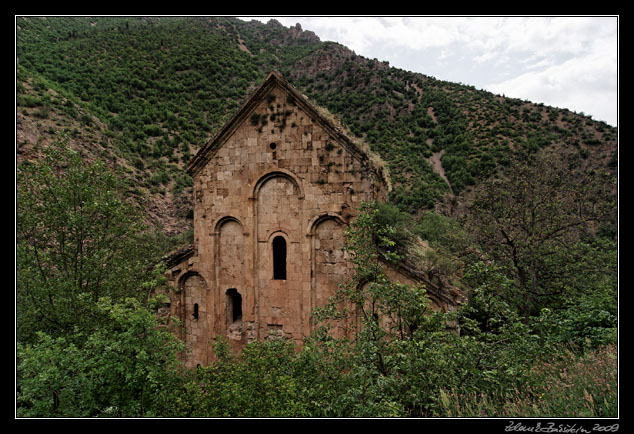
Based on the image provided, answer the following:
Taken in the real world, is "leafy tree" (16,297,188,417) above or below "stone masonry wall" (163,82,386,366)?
below

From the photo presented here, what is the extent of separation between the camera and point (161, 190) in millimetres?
25016

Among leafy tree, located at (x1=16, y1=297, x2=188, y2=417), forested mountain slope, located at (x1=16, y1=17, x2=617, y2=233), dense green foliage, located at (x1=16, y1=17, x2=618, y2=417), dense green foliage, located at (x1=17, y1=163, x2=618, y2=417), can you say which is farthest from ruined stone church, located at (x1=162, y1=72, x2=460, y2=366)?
forested mountain slope, located at (x1=16, y1=17, x2=617, y2=233)

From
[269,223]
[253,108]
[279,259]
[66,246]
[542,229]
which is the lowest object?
[279,259]

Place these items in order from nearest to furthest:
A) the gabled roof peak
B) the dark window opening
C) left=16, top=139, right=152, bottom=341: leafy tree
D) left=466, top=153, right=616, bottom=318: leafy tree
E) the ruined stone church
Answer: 1. left=16, top=139, right=152, bottom=341: leafy tree
2. the gabled roof peak
3. the ruined stone church
4. the dark window opening
5. left=466, top=153, right=616, bottom=318: leafy tree

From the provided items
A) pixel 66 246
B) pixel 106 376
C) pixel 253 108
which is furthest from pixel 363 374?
pixel 253 108

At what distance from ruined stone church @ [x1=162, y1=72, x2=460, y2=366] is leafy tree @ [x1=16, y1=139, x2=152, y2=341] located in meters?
1.98

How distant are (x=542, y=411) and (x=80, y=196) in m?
8.45

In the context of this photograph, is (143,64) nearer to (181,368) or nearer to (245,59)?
(245,59)

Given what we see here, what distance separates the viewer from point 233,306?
27.1 ft

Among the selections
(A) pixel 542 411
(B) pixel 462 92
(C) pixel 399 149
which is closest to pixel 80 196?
(A) pixel 542 411

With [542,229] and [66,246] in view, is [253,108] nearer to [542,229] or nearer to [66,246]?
[66,246]

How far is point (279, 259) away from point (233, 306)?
6.24 feet

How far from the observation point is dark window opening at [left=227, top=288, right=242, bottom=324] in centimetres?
811

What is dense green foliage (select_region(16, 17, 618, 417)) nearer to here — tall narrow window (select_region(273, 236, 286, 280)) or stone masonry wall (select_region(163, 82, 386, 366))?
stone masonry wall (select_region(163, 82, 386, 366))
